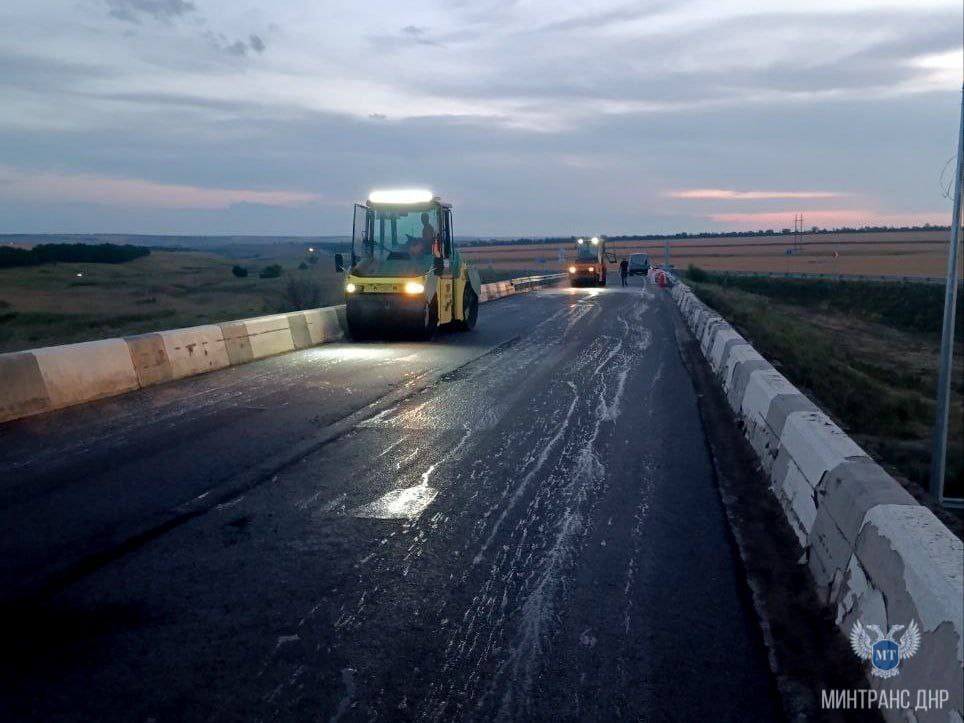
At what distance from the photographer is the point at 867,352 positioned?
3675cm

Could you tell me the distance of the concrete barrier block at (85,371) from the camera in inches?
404

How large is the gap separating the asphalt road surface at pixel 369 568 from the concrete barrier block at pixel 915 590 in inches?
21.8

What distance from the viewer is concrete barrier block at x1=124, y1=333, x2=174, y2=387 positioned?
1184 centimetres

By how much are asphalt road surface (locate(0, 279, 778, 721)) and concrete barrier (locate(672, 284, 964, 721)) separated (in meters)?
0.49

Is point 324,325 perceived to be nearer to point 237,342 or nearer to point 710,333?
point 237,342

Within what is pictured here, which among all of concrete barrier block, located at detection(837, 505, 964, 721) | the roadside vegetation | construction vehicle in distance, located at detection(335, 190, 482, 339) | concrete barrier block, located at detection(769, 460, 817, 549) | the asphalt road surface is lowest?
the roadside vegetation

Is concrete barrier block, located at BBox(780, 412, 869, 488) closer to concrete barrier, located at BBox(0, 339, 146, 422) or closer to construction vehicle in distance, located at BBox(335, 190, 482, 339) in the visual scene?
concrete barrier, located at BBox(0, 339, 146, 422)

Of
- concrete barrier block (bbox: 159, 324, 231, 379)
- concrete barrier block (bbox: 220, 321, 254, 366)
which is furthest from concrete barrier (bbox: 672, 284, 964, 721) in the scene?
concrete barrier block (bbox: 220, 321, 254, 366)

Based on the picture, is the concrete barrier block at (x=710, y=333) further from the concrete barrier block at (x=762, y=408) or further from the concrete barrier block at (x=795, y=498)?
the concrete barrier block at (x=795, y=498)

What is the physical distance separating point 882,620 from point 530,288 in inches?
1804

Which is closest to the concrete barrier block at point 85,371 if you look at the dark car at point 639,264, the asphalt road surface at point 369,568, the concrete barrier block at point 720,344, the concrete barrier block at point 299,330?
the asphalt road surface at point 369,568

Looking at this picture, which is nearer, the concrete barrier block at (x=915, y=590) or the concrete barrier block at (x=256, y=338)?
the concrete barrier block at (x=915, y=590)

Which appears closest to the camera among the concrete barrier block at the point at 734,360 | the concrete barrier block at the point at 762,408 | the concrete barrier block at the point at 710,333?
the concrete barrier block at the point at 762,408

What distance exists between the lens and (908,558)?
11.6 feet
